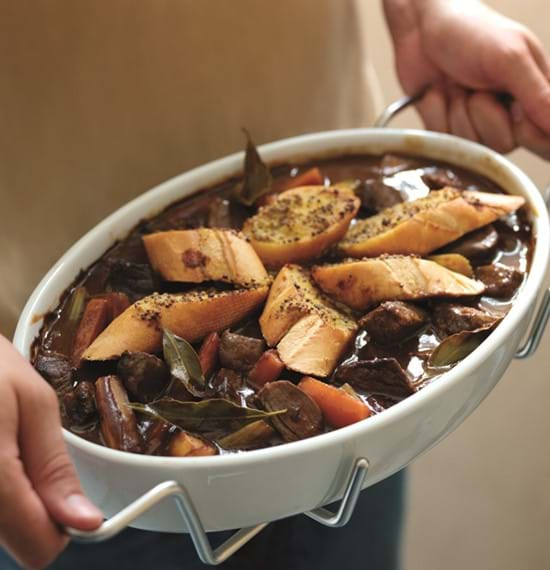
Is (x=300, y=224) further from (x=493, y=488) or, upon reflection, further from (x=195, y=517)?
(x=493, y=488)

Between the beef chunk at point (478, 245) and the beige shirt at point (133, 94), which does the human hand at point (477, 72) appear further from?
the beef chunk at point (478, 245)

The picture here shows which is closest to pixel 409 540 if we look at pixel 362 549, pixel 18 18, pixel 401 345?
pixel 362 549

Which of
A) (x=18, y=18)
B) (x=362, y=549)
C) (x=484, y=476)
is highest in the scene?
(x=18, y=18)

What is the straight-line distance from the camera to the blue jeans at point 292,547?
954 mm

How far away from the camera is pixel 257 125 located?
1.27 m

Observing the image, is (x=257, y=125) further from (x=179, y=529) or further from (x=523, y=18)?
(x=523, y=18)

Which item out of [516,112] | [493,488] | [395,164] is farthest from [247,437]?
[493,488]

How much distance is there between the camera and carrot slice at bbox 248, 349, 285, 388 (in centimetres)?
72

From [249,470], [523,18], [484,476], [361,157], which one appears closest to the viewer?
[249,470]

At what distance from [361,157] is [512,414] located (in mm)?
657

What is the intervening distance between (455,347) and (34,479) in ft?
1.33

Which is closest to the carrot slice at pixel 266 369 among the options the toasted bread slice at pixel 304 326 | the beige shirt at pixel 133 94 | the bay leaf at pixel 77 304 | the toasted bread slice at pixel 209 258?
the toasted bread slice at pixel 304 326

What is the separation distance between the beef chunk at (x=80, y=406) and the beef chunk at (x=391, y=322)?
10.8 inches

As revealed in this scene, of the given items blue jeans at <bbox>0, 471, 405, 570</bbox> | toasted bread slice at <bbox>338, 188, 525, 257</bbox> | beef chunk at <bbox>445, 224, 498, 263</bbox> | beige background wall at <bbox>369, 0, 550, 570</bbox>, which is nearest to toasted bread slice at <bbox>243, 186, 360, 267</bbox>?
toasted bread slice at <bbox>338, 188, 525, 257</bbox>
